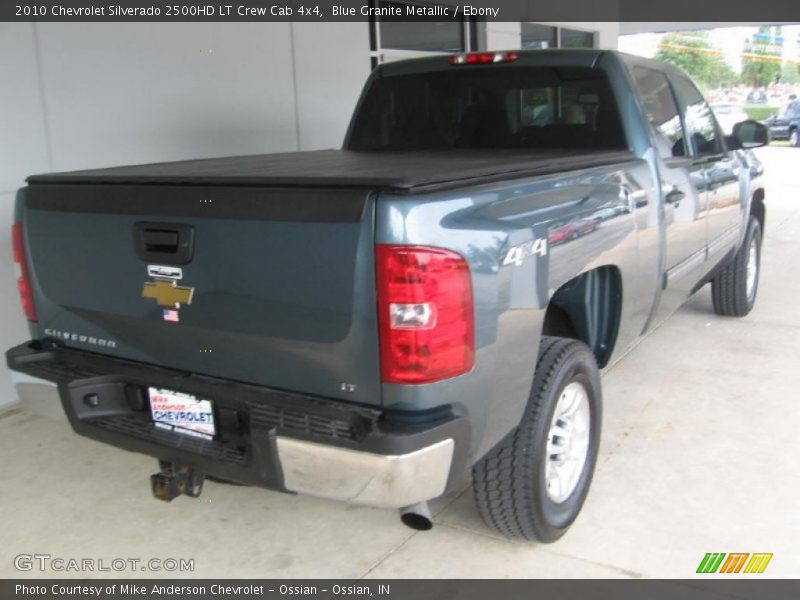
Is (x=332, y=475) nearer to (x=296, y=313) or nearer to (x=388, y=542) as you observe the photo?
(x=296, y=313)

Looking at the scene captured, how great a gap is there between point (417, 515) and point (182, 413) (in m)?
0.85

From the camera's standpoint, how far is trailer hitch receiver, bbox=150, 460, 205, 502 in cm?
267

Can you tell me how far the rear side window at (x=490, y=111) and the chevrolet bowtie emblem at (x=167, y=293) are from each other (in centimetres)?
223

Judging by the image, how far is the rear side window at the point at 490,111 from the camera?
3.91 m

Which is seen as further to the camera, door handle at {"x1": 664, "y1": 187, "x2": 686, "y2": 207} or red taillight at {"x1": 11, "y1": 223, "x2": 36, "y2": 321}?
door handle at {"x1": 664, "y1": 187, "x2": 686, "y2": 207}

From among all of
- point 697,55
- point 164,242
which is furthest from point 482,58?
point 697,55

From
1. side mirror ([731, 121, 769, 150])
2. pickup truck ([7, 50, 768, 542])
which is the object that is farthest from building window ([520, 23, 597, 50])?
pickup truck ([7, 50, 768, 542])

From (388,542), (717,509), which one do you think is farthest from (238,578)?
(717,509)

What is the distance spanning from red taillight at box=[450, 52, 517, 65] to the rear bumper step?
8.04 feet

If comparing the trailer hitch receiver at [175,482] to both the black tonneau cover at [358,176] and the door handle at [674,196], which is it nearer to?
the black tonneau cover at [358,176]

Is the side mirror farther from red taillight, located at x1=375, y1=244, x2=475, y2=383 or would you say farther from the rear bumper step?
the rear bumper step

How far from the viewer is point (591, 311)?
3.45 metres

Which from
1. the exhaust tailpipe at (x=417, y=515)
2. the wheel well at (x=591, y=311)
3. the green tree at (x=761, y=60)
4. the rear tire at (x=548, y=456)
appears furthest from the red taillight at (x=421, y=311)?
the green tree at (x=761, y=60)

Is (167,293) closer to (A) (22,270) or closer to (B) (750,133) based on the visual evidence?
(A) (22,270)
